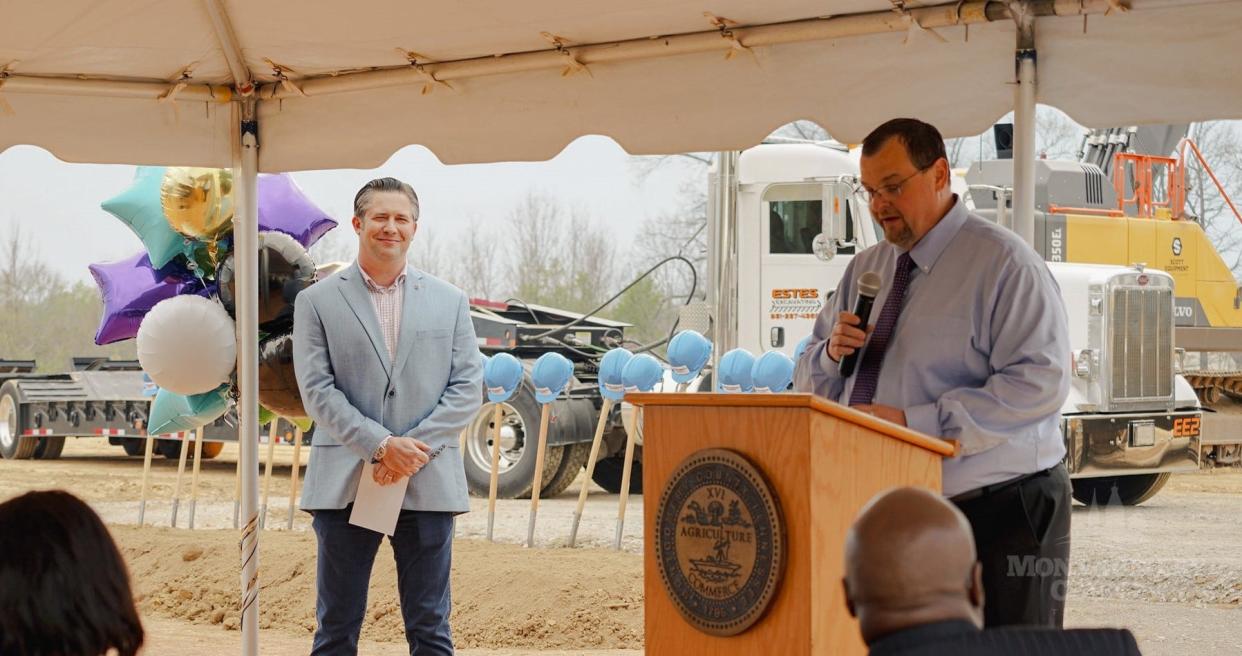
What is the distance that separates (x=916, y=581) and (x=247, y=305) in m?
4.22

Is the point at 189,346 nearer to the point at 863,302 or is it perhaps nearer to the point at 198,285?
the point at 198,285

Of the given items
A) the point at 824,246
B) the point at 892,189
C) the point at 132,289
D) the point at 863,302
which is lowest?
the point at 863,302

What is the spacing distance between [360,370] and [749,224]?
26.9 feet

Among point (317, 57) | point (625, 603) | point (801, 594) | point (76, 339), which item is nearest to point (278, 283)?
point (317, 57)

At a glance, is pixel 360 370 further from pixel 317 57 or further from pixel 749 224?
pixel 749 224

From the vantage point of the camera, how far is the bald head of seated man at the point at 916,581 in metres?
1.46

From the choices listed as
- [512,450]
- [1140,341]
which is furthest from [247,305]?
[1140,341]

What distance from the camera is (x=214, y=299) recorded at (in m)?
5.83

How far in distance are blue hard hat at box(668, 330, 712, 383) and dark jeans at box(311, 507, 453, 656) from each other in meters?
5.28

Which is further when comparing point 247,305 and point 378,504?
point 247,305

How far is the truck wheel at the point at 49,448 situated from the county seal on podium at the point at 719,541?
1845cm

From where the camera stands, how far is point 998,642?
59.8 inches

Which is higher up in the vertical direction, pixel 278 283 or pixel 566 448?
pixel 278 283

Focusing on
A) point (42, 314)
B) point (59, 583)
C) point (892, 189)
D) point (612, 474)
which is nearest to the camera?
point (59, 583)
